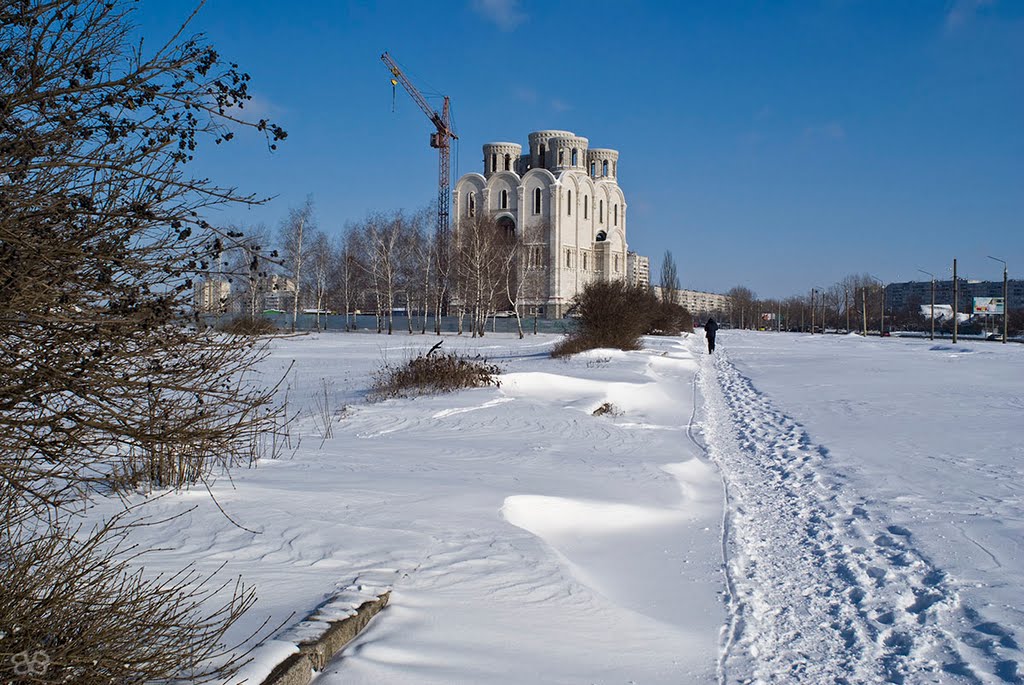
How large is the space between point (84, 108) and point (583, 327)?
28.4 m

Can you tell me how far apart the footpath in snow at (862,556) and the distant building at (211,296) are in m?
3.24

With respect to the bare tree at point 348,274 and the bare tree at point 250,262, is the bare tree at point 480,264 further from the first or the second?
the bare tree at point 250,262

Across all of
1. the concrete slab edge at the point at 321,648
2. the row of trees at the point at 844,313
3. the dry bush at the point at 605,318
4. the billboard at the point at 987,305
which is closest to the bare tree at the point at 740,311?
the row of trees at the point at 844,313

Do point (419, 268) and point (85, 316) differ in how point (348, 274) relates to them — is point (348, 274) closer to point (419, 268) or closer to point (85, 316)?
point (419, 268)

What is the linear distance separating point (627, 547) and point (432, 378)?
32.3ft

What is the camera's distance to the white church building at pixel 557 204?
3127 inches

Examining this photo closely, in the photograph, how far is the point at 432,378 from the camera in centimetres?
1644

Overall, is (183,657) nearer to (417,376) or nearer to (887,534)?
(887,534)

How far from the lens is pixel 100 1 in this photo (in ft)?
11.0

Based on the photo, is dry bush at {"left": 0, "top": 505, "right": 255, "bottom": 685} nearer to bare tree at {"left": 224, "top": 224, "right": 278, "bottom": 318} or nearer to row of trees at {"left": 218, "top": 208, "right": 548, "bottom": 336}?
bare tree at {"left": 224, "top": 224, "right": 278, "bottom": 318}

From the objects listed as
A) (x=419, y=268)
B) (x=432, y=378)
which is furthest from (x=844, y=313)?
(x=432, y=378)

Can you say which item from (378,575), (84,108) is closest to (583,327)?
(378,575)

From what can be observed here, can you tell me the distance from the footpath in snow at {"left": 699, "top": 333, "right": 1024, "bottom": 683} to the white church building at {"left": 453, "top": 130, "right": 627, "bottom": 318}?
200ft

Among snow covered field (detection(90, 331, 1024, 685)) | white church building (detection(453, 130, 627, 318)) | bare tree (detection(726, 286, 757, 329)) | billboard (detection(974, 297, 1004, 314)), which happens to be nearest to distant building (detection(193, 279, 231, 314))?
snow covered field (detection(90, 331, 1024, 685))
